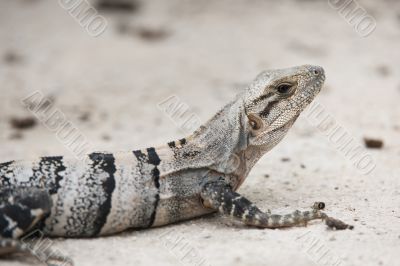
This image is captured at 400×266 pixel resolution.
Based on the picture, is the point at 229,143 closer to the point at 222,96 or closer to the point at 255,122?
the point at 255,122

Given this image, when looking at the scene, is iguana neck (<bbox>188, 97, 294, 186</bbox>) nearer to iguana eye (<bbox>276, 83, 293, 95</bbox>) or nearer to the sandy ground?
iguana eye (<bbox>276, 83, 293, 95</bbox>)

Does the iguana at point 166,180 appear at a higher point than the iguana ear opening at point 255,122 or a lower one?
lower

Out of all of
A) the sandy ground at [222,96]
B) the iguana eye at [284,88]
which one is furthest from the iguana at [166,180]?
the sandy ground at [222,96]

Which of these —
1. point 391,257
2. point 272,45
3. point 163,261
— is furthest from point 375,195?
point 272,45

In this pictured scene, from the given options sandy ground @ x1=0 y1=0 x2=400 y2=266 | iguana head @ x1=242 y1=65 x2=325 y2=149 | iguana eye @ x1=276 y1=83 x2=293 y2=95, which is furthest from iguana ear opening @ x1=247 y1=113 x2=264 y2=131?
sandy ground @ x1=0 y1=0 x2=400 y2=266

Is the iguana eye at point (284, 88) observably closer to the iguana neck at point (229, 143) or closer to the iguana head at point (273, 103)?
the iguana head at point (273, 103)

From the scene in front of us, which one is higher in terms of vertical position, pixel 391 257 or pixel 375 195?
pixel 375 195

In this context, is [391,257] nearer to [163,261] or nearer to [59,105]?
[163,261]
